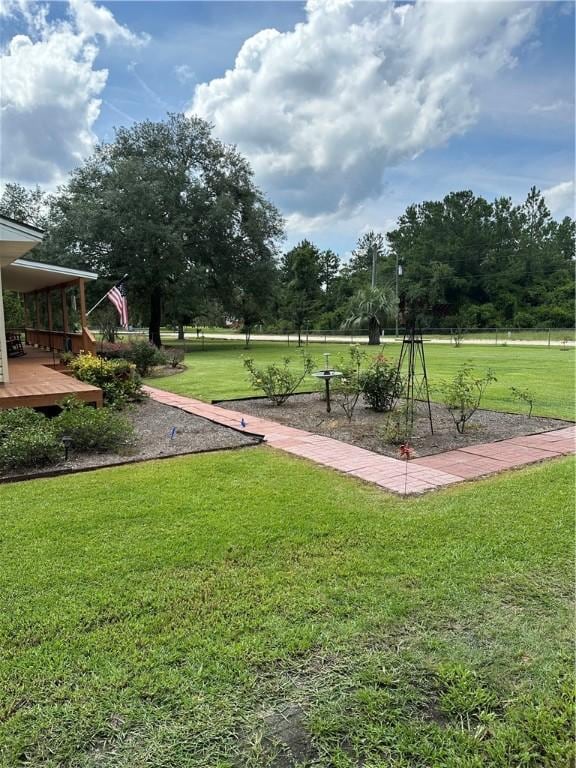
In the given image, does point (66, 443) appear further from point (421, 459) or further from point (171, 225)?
point (171, 225)

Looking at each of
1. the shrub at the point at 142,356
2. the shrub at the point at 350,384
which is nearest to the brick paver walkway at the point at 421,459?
the shrub at the point at 350,384

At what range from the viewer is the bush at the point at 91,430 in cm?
545

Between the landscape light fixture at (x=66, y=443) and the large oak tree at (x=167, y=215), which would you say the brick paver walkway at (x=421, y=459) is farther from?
the large oak tree at (x=167, y=215)

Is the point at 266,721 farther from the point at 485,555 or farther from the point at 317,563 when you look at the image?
the point at 485,555

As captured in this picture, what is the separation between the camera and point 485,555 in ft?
9.80

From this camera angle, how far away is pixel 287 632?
225 centimetres

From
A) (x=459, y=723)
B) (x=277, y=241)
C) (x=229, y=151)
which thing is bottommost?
(x=459, y=723)

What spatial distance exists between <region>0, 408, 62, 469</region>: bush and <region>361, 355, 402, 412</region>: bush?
429cm

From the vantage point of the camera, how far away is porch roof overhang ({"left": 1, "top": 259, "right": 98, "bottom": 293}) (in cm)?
1082

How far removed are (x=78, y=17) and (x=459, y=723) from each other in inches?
424

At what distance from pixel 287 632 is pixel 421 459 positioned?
3.21 meters

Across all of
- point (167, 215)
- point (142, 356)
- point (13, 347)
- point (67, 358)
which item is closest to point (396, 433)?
point (67, 358)

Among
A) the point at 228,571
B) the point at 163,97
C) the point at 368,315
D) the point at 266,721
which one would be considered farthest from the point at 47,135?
the point at 368,315

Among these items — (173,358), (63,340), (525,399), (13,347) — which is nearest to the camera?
(525,399)
